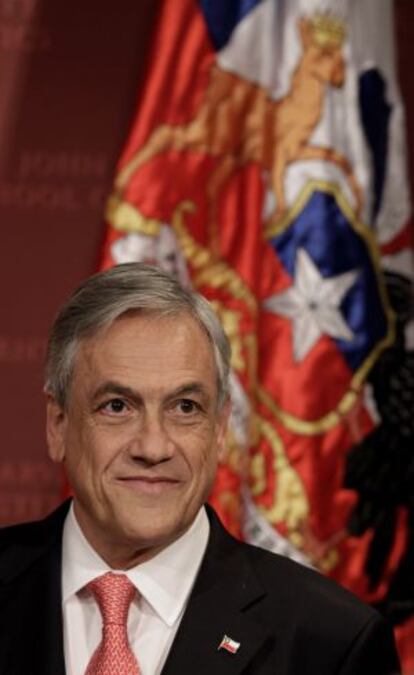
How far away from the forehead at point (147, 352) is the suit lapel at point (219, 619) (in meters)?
0.28

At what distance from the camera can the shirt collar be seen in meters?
1.67

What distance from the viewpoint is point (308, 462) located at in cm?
288

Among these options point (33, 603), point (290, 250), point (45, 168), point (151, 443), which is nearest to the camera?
point (151, 443)

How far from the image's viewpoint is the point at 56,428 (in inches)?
69.0

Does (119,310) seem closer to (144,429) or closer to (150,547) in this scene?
(144,429)

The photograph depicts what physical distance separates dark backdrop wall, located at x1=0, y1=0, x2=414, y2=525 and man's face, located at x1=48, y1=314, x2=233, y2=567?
1.42 m

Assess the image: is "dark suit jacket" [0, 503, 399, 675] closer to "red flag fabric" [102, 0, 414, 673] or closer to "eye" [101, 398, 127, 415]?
"eye" [101, 398, 127, 415]

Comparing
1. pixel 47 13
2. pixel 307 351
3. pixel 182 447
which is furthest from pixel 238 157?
Result: pixel 182 447

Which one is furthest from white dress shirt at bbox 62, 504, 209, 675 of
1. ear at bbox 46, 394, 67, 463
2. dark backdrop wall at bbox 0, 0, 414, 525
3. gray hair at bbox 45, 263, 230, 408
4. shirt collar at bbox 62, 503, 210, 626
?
dark backdrop wall at bbox 0, 0, 414, 525

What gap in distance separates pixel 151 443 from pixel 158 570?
21 cm

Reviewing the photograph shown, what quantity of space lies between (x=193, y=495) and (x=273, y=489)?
1.25m

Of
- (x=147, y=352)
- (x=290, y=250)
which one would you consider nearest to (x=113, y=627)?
(x=147, y=352)

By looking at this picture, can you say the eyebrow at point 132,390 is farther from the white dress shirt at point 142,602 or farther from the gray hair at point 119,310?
the white dress shirt at point 142,602

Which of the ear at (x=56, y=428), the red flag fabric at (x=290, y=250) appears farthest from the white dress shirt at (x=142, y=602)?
the red flag fabric at (x=290, y=250)
